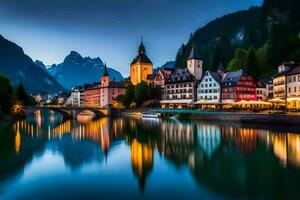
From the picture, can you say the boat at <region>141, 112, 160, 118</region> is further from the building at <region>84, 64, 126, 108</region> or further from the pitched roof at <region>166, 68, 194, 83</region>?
the building at <region>84, 64, 126, 108</region>

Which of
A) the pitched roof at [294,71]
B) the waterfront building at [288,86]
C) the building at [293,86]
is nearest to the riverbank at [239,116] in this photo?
the waterfront building at [288,86]

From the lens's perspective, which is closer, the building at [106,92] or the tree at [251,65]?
the tree at [251,65]

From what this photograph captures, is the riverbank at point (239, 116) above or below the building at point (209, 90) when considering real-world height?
below

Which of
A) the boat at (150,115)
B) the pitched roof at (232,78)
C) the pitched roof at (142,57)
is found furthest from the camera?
the pitched roof at (142,57)

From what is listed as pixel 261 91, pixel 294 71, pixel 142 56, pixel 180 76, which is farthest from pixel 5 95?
pixel 142 56

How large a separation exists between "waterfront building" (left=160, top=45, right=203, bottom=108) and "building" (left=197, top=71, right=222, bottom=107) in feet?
12.9

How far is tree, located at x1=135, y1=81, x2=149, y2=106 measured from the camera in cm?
10944

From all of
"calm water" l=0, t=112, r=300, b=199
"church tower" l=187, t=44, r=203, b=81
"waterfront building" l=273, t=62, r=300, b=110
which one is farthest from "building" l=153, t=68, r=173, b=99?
"calm water" l=0, t=112, r=300, b=199

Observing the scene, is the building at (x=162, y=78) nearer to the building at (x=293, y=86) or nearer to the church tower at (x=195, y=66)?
the church tower at (x=195, y=66)

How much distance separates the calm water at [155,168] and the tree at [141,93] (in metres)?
66.1

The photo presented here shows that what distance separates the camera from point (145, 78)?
13638 centimetres

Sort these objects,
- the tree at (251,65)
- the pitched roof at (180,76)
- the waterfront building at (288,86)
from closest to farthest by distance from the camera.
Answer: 1. the waterfront building at (288,86)
2. the tree at (251,65)
3. the pitched roof at (180,76)

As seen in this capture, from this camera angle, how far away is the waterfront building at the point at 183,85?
4090 inches

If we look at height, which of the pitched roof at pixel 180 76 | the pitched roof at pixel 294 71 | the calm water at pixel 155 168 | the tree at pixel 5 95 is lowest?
the calm water at pixel 155 168
